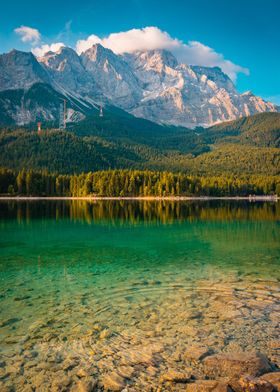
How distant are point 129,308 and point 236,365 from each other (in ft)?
32.4

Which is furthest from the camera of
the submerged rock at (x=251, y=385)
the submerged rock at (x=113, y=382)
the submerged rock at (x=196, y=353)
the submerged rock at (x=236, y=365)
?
the submerged rock at (x=196, y=353)

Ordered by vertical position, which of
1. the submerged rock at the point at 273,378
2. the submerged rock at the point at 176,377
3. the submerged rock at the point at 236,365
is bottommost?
the submerged rock at the point at 176,377

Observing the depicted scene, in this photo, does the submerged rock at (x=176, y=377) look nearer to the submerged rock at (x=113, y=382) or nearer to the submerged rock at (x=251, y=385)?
the submerged rock at (x=113, y=382)

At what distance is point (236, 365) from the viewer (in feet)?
48.2

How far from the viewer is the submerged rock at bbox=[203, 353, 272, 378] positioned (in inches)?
563

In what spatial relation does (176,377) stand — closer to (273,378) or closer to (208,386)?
(208,386)

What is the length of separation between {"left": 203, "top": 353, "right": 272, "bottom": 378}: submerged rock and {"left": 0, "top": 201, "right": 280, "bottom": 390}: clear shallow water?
23.9 inches

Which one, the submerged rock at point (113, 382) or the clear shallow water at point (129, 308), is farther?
the clear shallow water at point (129, 308)

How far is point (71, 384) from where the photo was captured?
46.6ft

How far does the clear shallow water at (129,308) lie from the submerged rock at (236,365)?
0.61 m

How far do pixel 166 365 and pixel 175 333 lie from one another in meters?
3.64

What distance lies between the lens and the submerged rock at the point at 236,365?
14.3 meters

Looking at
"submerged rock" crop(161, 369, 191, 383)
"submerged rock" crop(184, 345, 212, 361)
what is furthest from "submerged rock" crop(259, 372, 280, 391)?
"submerged rock" crop(184, 345, 212, 361)

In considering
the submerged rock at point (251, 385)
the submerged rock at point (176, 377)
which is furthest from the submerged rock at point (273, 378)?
the submerged rock at point (176, 377)
